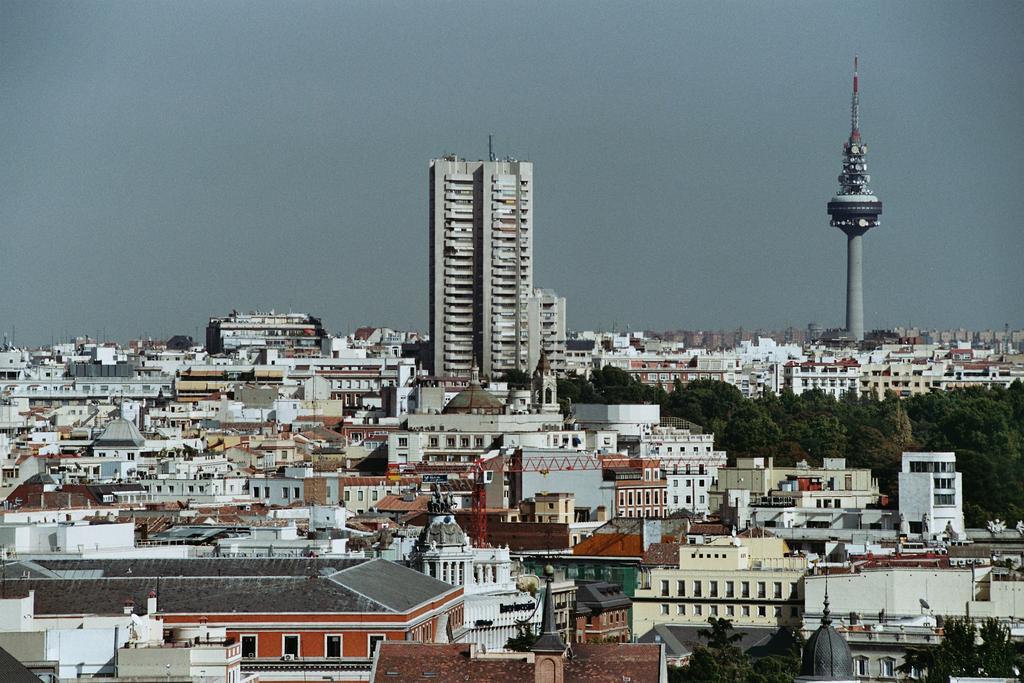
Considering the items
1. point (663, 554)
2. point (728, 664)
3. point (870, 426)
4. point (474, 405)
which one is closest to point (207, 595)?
point (728, 664)

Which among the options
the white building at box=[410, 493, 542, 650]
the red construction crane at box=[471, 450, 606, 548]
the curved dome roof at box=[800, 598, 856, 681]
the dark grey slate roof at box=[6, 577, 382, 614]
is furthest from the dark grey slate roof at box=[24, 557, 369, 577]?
the red construction crane at box=[471, 450, 606, 548]

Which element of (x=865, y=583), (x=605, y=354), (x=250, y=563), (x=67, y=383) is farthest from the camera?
(x=605, y=354)

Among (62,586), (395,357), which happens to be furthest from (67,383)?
(62,586)

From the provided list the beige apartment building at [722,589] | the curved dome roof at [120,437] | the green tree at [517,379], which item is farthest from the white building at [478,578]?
the green tree at [517,379]

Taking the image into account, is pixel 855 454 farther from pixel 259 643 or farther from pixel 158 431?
pixel 259 643

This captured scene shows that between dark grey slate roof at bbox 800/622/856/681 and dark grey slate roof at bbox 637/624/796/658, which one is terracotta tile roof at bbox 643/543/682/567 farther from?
dark grey slate roof at bbox 800/622/856/681

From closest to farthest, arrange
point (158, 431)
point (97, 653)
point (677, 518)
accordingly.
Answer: point (97, 653) → point (677, 518) → point (158, 431)
